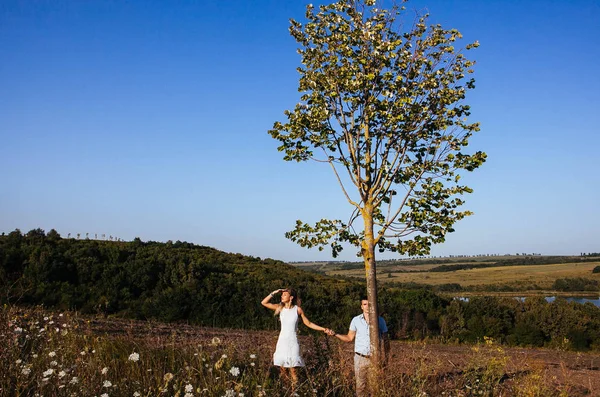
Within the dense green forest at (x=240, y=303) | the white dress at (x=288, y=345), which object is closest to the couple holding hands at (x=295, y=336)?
the white dress at (x=288, y=345)

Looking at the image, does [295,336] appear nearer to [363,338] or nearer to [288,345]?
[288,345]

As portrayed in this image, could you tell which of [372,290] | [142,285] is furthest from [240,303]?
[372,290]

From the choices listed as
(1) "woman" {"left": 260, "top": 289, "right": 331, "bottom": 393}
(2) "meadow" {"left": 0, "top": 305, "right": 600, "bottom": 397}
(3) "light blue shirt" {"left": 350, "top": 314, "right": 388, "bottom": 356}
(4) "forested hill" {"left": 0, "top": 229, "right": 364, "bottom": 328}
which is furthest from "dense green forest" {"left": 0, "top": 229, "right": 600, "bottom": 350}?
(2) "meadow" {"left": 0, "top": 305, "right": 600, "bottom": 397}

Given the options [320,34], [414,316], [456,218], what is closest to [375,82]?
[320,34]

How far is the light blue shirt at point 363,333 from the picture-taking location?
7.84 meters

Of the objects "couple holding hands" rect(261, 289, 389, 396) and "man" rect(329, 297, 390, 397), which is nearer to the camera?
"couple holding hands" rect(261, 289, 389, 396)

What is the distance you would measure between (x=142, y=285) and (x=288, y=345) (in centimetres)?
1993

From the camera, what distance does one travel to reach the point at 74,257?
88.3 ft

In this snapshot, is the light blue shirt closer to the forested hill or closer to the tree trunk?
the tree trunk

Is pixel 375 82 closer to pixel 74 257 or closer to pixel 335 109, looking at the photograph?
pixel 335 109

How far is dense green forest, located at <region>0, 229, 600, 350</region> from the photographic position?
21.4 metres

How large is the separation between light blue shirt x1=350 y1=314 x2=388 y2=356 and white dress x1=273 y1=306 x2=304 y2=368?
3.33 feet

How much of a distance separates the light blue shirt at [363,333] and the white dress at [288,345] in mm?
1016

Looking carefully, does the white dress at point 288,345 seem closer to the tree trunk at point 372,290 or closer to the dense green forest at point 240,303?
the tree trunk at point 372,290
